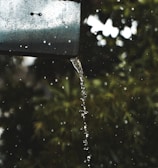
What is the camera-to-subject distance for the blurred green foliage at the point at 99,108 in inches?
102

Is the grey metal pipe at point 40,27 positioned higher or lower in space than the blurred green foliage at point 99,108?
higher

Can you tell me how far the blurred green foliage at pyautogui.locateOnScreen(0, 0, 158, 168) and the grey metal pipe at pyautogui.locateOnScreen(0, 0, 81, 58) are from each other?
46.8 inches

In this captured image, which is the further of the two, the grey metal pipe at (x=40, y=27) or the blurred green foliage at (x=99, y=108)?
the blurred green foliage at (x=99, y=108)

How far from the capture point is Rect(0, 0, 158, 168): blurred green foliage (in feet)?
8.50

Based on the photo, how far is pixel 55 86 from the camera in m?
2.69

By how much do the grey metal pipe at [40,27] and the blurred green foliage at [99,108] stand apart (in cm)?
119

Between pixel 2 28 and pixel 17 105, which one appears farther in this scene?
pixel 17 105

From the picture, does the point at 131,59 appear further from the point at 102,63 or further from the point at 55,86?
the point at 55,86

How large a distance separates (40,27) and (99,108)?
1.24 m

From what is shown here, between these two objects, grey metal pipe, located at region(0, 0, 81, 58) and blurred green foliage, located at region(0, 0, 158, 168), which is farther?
blurred green foliage, located at region(0, 0, 158, 168)

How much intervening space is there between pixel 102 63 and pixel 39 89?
0.37 m

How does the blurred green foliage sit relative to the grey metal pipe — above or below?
below

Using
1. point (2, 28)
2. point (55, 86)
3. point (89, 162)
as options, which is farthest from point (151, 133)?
point (2, 28)

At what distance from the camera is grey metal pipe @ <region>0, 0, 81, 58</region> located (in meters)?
1.34
